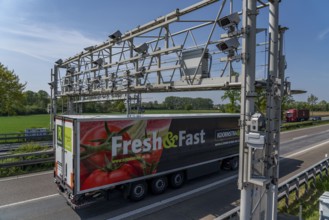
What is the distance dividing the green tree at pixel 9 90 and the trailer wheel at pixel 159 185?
80.5 ft

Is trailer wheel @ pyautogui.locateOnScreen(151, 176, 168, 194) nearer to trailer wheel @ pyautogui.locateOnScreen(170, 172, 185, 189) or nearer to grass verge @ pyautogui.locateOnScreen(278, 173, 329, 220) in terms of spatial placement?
trailer wheel @ pyautogui.locateOnScreen(170, 172, 185, 189)

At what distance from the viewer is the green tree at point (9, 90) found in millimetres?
27373

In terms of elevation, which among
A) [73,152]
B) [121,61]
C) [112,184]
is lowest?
[112,184]

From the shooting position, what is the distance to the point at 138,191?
943 cm

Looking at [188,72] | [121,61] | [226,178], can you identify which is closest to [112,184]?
[188,72]

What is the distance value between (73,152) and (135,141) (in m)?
2.21

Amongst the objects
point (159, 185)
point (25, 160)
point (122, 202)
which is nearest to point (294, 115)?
point (159, 185)

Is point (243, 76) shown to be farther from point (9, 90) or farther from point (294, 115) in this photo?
point (294, 115)

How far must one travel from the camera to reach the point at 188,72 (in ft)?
30.7

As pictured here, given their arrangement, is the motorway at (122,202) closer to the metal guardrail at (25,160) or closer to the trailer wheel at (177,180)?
the trailer wheel at (177,180)

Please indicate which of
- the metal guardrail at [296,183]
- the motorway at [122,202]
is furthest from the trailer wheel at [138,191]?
the metal guardrail at [296,183]

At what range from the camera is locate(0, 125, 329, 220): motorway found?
26.8 ft

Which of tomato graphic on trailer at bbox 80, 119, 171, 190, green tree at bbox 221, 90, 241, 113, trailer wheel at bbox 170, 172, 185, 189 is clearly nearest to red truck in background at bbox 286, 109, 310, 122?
green tree at bbox 221, 90, 241, 113

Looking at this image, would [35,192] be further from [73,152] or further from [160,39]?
[160,39]
